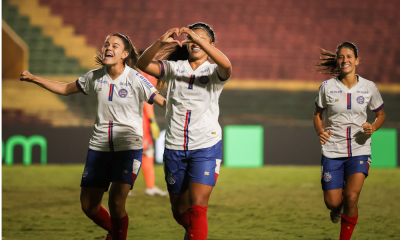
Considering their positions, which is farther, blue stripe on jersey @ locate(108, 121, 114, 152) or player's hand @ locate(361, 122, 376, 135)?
player's hand @ locate(361, 122, 376, 135)

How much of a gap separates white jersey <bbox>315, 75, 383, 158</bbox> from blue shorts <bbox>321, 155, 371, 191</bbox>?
0.15 feet

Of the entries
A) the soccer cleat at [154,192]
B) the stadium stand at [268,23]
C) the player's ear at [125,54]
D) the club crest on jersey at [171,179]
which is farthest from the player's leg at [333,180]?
the stadium stand at [268,23]

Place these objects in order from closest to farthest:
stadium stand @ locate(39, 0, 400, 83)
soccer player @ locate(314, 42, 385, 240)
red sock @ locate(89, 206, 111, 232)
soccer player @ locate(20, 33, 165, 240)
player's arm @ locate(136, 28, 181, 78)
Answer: player's arm @ locate(136, 28, 181, 78)
soccer player @ locate(20, 33, 165, 240)
red sock @ locate(89, 206, 111, 232)
soccer player @ locate(314, 42, 385, 240)
stadium stand @ locate(39, 0, 400, 83)

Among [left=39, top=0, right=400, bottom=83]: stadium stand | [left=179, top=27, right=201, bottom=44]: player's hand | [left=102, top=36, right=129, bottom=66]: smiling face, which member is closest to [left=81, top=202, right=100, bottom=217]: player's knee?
[left=102, top=36, right=129, bottom=66]: smiling face

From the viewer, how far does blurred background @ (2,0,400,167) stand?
14062 mm

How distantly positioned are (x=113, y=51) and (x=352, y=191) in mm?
2341

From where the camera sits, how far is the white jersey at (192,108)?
3.77 metres

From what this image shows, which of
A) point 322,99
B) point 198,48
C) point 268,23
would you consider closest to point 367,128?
point 322,99

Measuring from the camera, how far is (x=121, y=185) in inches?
155

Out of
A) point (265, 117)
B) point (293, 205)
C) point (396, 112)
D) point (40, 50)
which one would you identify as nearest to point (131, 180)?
point (293, 205)

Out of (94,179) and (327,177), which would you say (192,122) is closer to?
(94,179)

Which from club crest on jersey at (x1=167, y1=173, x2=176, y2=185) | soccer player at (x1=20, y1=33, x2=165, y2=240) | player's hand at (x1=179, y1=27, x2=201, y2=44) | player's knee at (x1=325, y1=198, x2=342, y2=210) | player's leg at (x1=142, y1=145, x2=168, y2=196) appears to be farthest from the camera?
player's leg at (x1=142, y1=145, x2=168, y2=196)

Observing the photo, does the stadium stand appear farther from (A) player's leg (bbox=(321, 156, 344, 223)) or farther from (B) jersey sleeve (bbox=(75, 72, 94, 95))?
(B) jersey sleeve (bbox=(75, 72, 94, 95))

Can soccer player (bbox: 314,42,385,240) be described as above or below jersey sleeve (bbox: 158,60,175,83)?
below
